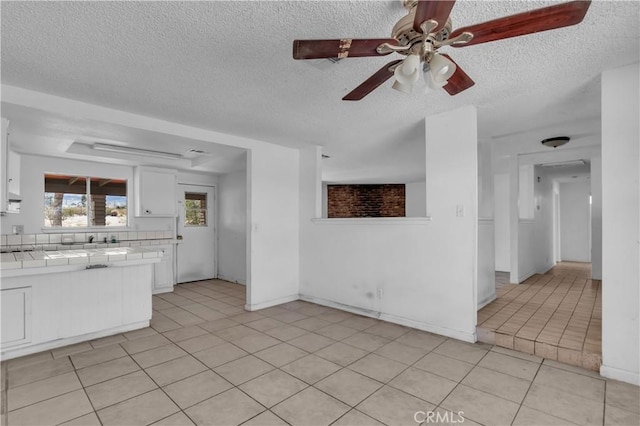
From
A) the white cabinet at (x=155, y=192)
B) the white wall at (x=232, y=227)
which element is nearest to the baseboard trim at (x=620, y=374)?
the white wall at (x=232, y=227)

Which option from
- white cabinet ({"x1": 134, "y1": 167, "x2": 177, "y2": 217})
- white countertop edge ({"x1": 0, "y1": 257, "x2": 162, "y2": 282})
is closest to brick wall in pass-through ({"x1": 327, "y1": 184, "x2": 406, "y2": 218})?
white cabinet ({"x1": 134, "y1": 167, "x2": 177, "y2": 217})

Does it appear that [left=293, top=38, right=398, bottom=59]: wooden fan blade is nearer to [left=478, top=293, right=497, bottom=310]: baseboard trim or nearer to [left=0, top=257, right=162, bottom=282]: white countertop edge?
[left=0, top=257, right=162, bottom=282]: white countertop edge

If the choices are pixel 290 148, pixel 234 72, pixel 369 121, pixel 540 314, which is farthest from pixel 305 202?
pixel 540 314

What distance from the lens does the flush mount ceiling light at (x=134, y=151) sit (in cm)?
416

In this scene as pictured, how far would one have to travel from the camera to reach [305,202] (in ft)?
15.8

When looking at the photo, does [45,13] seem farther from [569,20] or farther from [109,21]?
[569,20]

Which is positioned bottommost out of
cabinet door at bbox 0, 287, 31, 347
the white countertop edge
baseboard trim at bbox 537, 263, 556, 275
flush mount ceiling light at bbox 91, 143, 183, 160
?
baseboard trim at bbox 537, 263, 556, 275

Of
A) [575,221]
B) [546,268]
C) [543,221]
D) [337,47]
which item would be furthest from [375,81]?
[575,221]

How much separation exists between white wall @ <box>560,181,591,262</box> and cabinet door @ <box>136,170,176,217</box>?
9266mm

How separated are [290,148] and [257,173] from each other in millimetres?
718

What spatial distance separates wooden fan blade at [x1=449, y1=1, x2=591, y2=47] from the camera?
130 centimetres

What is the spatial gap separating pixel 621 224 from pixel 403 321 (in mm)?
2130

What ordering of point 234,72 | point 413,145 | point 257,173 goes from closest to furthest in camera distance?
point 234,72, point 257,173, point 413,145

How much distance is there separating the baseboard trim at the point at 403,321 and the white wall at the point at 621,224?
102 centimetres
